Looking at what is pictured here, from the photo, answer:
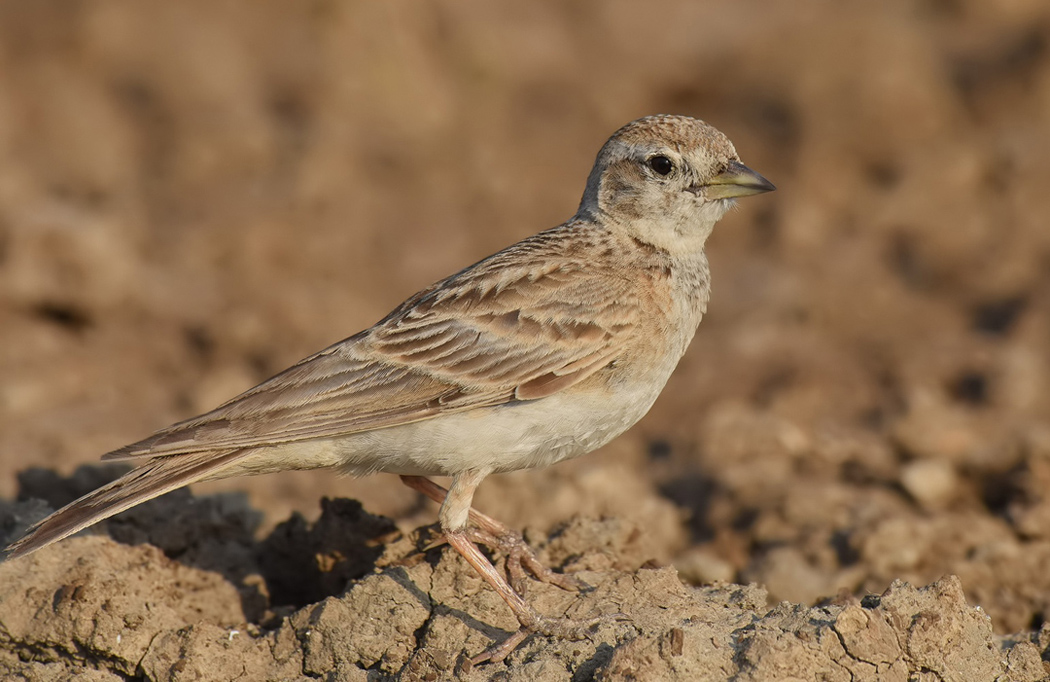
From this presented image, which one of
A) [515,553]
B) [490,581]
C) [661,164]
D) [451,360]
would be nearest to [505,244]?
[661,164]

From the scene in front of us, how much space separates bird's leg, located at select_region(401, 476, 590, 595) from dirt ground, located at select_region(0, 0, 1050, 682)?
0.17m

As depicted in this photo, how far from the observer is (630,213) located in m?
6.08

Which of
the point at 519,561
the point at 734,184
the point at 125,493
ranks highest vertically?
the point at 734,184

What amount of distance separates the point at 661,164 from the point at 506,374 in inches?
54.1

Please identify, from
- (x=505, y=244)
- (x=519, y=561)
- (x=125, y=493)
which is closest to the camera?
(x=125, y=493)

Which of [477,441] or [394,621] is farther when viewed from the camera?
[477,441]

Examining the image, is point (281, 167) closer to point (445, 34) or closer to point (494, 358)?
point (445, 34)

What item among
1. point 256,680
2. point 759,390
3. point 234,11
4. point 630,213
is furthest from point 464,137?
point 256,680

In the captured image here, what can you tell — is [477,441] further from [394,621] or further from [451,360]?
[394,621]

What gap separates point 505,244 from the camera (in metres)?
11.8

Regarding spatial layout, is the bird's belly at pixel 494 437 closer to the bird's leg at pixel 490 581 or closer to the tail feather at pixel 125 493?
the bird's leg at pixel 490 581

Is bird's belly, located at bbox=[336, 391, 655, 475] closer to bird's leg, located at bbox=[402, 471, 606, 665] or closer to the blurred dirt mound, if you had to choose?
bird's leg, located at bbox=[402, 471, 606, 665]

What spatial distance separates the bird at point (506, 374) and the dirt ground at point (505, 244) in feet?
1.55

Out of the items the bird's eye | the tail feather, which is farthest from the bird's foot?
the bird's eye
